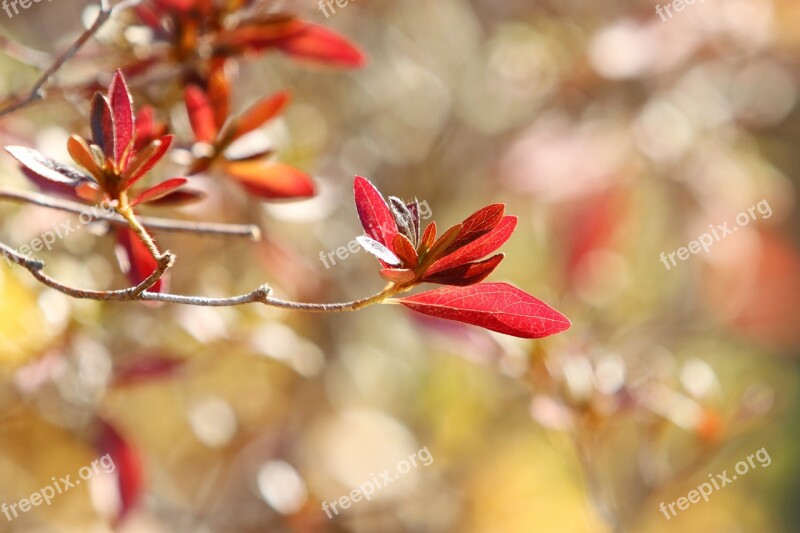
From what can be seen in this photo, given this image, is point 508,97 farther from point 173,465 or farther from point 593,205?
point 173,465

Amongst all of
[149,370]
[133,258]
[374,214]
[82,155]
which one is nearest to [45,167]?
[82,155]

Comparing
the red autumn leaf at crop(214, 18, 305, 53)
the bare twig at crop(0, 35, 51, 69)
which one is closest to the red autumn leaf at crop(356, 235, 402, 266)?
the red autumn leaf at crop(214, 18, 305, 53)

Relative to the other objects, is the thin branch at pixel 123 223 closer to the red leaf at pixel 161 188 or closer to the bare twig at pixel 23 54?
the red leaf at pixel 161 188

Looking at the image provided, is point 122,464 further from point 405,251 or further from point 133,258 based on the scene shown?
point 405,251

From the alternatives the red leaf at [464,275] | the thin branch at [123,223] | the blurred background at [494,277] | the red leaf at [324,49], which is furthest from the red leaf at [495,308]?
the blurred background at [494,277]

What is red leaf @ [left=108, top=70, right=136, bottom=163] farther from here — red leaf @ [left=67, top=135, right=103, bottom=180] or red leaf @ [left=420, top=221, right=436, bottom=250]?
red leaf @ [left=420, top=221, right=436, bottom=250]

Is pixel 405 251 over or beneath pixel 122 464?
beneath
